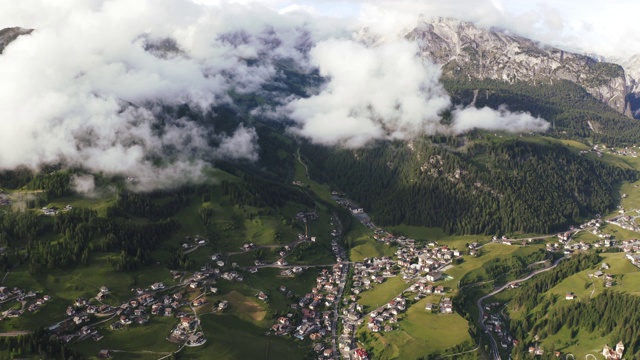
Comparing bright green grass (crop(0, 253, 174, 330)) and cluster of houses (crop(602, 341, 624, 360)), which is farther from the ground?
cluster of houses (crop(602, 341, 624, 360))

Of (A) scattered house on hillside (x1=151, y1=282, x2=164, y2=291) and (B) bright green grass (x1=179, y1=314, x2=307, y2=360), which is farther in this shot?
(A) scattered house on hillside (x1=151, y1=282, x2=164, y2=291)

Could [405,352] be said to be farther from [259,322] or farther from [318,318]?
[259,322]

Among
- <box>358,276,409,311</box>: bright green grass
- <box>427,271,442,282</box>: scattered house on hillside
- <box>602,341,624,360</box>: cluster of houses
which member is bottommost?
<box>358,276,409,311</box>: bright green grass

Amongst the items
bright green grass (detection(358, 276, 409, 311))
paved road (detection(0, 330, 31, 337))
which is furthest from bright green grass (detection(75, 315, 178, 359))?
bright green grass (detection(358, 276, 409, 311))

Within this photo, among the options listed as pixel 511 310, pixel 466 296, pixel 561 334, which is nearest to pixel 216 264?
pixel 466 296

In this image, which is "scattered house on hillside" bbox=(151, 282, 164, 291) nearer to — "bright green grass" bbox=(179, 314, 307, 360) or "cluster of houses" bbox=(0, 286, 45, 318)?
"bright green grass" bbox=(179, 314, 307, 360)

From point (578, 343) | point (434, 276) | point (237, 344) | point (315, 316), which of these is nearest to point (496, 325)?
point (578, 343)
